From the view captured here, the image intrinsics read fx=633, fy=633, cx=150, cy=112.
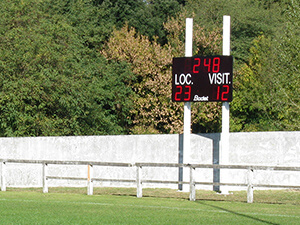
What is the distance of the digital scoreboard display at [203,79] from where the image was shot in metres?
20.1

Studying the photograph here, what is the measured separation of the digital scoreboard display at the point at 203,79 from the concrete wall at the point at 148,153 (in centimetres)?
265

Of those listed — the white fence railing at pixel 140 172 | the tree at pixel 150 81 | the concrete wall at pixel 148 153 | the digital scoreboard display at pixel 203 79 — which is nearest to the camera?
the white fence railing at pixel 140 172

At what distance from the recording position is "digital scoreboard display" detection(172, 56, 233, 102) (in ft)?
65.9

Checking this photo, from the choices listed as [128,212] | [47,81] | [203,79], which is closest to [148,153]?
[203,79]

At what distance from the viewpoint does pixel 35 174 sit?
2416 centimetres

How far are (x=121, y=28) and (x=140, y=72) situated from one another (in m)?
5.11

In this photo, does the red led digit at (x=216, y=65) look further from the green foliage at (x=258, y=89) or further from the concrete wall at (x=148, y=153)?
the green foliage at (x=258, y=89)

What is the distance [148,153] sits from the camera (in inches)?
933

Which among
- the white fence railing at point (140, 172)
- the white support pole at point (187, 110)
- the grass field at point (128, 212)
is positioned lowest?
the grass field at point (128, 212)

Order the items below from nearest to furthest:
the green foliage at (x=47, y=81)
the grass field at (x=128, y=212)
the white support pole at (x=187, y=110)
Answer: the grass field at (x=128, y=212), the white support pole at (x=187, y=110), the green foliage at (x=47, y=81)

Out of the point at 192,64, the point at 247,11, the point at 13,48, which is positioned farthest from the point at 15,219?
the point at 247,11

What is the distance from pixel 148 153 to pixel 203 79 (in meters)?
4.64

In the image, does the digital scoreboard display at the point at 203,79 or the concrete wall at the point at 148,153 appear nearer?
the digital scoreboard display at the point at 203,79

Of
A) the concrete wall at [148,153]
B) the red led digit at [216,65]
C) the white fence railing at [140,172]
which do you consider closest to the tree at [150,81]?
the concrete wall at [148,153]
